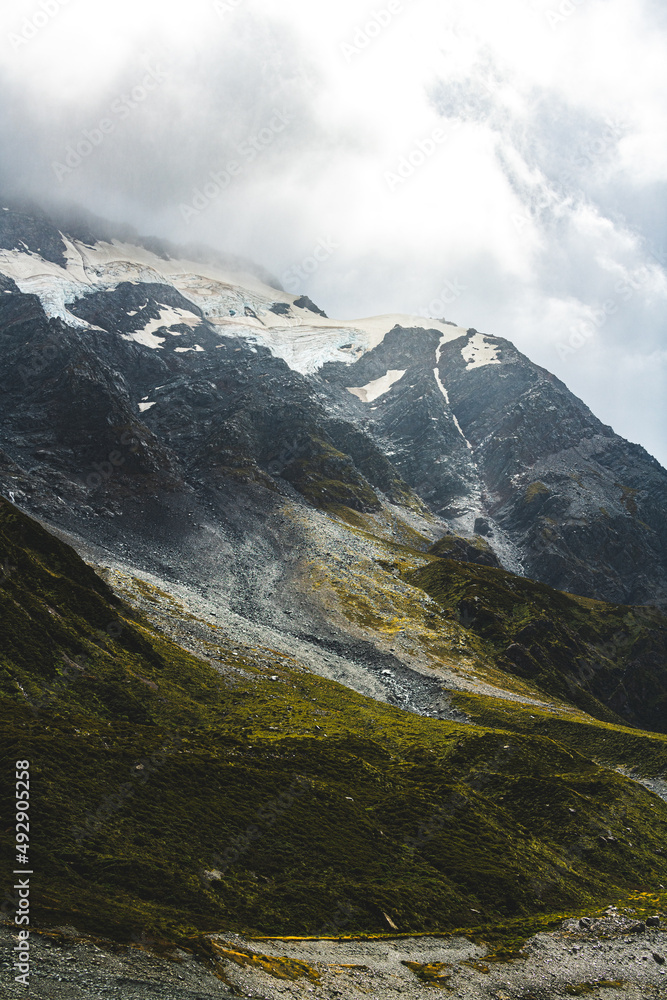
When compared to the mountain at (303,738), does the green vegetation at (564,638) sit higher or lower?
higher

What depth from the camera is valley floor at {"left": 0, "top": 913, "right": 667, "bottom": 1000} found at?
18484 millimetres

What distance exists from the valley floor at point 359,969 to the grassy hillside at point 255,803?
154 centimetres

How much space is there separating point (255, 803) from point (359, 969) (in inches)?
535

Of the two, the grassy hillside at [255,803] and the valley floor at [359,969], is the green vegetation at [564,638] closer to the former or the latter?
the grassy hillside at [255,803]

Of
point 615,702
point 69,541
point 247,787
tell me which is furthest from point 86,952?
point 615,702

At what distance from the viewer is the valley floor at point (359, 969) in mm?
18484

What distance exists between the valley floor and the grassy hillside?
1540 millimetres

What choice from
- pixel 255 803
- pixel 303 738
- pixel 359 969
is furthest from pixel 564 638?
pixel 359 969

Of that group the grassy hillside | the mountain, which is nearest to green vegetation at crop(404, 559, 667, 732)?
the mountain

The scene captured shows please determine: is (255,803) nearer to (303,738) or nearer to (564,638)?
(303,738)

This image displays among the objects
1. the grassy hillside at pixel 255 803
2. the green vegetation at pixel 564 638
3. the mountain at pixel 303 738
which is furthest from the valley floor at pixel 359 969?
the green vegetation at pixel 564 638

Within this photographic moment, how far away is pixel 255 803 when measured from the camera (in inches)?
1496

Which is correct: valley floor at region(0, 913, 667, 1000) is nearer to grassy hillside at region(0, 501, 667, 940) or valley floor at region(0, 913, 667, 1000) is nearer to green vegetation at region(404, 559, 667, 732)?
grassy hillside at region(0, 501, 667, 940)

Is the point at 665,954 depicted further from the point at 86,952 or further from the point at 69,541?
the point at 69,541
